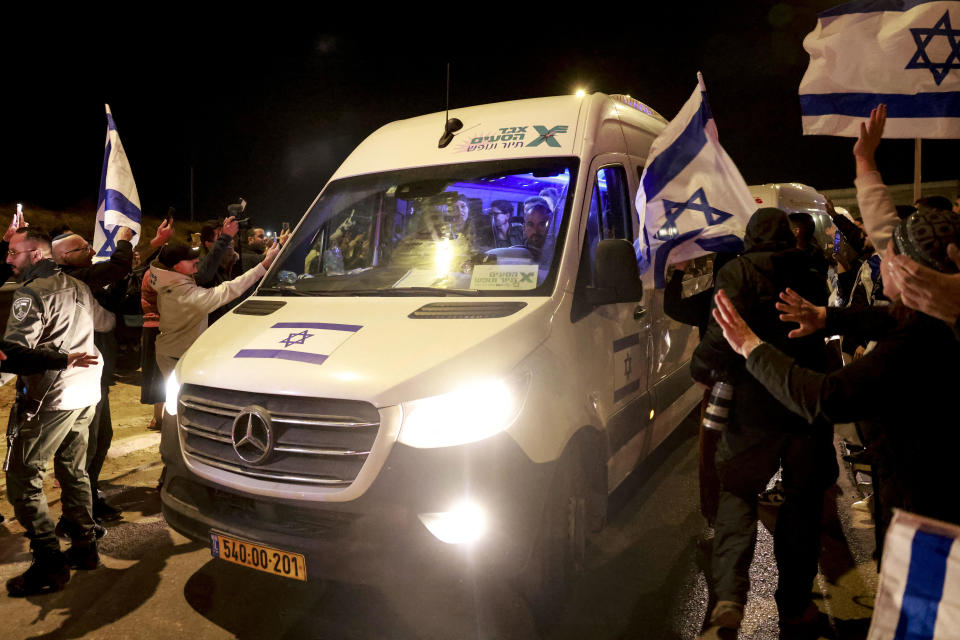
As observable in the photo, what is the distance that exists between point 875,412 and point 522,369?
129 cm

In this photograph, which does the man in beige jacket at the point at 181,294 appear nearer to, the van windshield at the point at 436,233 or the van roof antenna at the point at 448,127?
the van windshield at the point at 436,233

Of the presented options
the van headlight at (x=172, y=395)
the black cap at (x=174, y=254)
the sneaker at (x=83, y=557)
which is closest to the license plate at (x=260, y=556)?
the van headlight at (x=172, y=395)

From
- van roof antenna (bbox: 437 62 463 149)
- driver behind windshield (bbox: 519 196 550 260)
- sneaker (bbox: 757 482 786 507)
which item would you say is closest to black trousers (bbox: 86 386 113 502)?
van roof antenna (bbox: 437 62 463 149)

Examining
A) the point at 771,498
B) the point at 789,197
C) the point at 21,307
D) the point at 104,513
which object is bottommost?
the point at 104,513

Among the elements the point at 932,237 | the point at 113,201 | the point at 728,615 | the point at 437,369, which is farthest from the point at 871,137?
the point at 113,201

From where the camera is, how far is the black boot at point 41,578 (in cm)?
355

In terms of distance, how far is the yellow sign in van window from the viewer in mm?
3213

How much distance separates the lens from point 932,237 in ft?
6.46

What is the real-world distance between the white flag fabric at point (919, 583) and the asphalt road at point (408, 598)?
140 cm

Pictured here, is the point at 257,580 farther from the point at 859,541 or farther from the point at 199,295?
the point at 859,541

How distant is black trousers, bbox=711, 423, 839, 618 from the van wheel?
712 millimetres

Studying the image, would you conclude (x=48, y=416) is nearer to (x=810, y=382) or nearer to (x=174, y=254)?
(x=174, y=254)

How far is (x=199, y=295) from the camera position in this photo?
4.82 m

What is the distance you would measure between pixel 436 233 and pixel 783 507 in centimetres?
235
